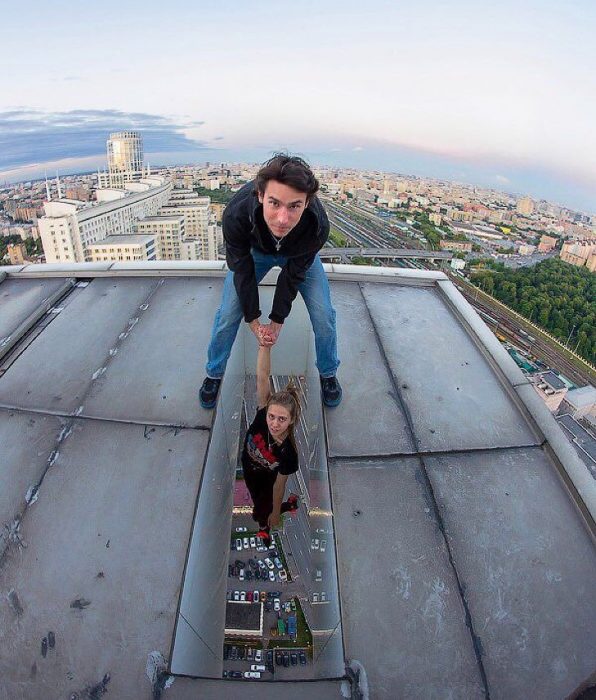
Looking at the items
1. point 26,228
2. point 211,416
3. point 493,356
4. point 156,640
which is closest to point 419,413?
point 493,356

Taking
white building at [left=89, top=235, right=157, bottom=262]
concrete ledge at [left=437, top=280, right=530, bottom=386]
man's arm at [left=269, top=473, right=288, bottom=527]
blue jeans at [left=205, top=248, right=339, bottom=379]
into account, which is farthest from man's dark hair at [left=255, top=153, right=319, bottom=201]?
white building at [left=89, top=235, right=157, bottom=262]

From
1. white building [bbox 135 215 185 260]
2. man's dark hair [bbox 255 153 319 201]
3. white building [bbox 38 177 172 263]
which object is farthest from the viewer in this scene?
white building [bbox 135 215 185 260]

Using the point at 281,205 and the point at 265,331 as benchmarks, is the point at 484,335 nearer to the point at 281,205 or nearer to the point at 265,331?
the point at 265,331

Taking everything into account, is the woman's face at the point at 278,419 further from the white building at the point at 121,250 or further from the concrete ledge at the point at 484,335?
the white building at the point at 121,250

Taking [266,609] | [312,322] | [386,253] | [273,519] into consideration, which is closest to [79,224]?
[386,253]

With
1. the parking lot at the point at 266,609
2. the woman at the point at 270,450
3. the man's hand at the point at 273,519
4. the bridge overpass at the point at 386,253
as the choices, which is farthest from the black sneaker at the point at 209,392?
the bridge overpass at the point at 386,253

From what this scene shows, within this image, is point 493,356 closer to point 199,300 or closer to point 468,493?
point 468,493

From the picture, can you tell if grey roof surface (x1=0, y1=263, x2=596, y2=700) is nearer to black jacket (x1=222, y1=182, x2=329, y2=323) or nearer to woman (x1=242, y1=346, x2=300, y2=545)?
woman (x1=242, y1=346, x2=300, y2=545)
